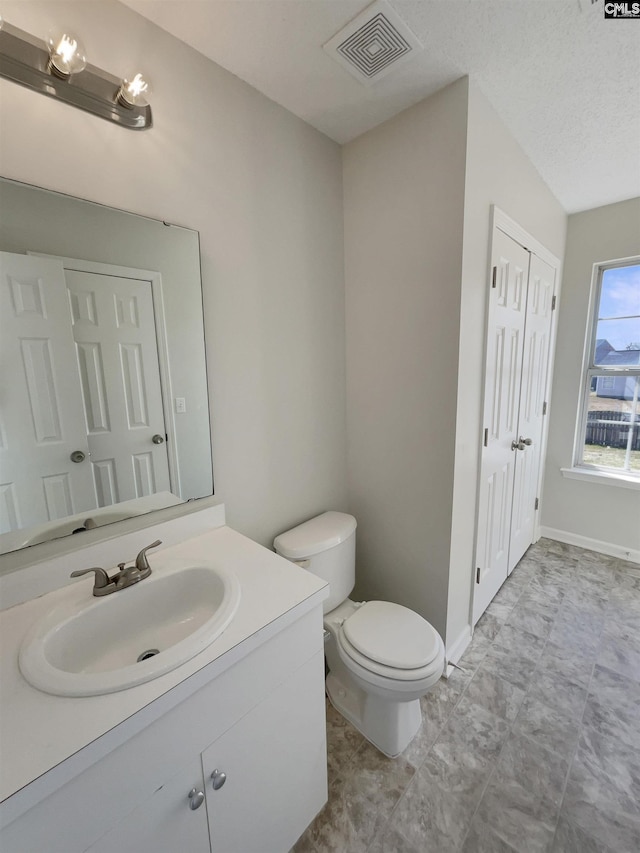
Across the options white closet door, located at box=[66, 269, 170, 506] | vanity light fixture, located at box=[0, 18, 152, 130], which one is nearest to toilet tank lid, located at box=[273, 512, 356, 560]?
white closet door, located at box=[66, 269, 170, 506]

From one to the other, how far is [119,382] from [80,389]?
0.34 ft

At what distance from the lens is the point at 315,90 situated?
131 centimetres

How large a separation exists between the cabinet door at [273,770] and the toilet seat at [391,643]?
27cm

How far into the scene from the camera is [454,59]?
1184 mm

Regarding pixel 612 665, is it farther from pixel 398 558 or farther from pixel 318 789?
pixel 318 789

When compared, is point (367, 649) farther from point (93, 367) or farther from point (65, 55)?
point (65, 55)

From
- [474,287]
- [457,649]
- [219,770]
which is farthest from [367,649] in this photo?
[474,287]

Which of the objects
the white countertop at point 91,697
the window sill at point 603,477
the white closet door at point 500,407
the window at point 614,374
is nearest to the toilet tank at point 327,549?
the white countertop at point 91,697

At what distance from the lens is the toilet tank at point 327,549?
141cm

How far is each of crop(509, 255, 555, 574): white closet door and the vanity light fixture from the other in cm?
196

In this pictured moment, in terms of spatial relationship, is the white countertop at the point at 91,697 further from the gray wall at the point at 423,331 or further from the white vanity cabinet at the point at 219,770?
the gray wall at the point at 423,331

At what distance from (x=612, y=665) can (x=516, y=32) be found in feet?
8.30

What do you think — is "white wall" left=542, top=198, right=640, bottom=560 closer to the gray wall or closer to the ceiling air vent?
the gray wall

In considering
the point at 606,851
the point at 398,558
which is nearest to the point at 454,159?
the point at 398,558
